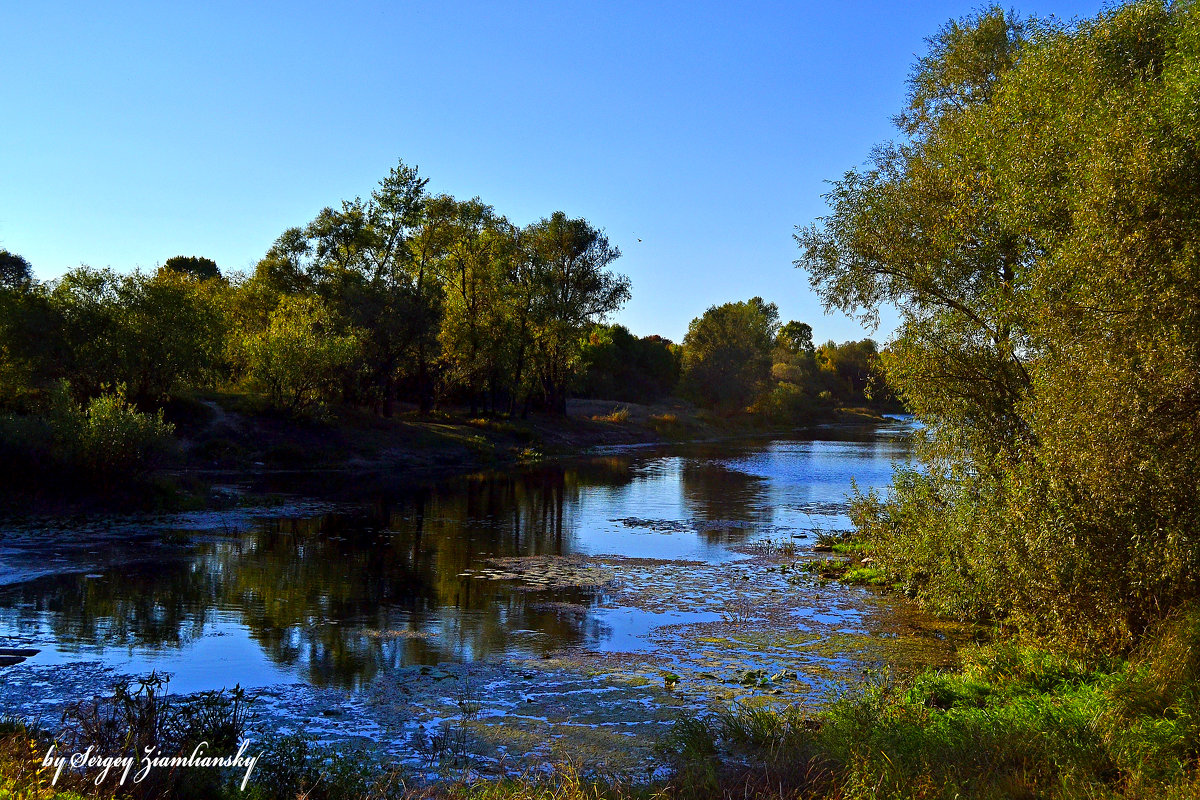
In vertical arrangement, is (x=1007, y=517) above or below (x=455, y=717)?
above

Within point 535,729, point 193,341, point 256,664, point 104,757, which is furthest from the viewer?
point 193,341

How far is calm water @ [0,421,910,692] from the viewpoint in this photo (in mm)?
13445

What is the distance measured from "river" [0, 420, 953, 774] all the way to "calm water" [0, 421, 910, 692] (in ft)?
0.24

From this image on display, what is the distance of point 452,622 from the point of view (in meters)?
15.7

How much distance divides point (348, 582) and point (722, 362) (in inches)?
3491

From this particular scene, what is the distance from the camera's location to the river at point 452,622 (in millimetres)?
10773

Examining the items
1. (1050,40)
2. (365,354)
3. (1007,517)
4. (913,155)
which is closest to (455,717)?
(1007,517)

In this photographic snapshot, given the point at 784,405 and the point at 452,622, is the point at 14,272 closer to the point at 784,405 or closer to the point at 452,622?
the point at 452,622

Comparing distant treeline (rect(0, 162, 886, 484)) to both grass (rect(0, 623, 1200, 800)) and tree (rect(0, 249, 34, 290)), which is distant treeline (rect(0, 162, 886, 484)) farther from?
grass (rect(0, 623, 1200, 800))

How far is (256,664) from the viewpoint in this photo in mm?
12820

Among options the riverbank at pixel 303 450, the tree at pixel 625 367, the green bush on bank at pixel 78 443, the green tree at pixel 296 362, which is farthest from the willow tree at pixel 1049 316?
the tree at pixel 625 367

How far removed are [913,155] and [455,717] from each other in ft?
52.9

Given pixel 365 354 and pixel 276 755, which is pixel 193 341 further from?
pixel 276 755

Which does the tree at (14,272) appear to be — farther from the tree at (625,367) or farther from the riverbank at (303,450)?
the tree at (625,367)
